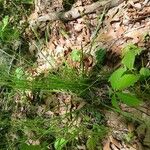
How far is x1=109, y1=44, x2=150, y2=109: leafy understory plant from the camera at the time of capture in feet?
5.62

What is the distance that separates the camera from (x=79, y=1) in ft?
8.14

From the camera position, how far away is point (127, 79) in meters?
1.73

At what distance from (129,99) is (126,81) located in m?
0.10

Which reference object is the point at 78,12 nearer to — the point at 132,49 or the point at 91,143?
the point at 132,49

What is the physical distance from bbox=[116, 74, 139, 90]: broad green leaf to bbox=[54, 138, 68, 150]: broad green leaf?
552 millimetres

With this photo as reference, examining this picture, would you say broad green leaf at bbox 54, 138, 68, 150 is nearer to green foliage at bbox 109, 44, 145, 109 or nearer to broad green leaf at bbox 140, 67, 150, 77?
green foliage at bbox 109, 44, 145, 109

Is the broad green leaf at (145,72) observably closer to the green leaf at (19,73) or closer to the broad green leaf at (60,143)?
the broad green leaf at (60,143)

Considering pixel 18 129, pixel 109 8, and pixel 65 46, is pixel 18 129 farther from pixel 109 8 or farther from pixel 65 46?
pixel 109 8

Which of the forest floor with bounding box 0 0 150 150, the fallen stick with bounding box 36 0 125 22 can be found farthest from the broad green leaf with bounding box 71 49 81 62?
the fallen stick with bounding box 36 0 125 22

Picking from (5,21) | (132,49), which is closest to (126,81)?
(132,49)

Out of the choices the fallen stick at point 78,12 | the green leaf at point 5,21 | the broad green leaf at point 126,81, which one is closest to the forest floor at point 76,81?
the fallen stick at point 78,12

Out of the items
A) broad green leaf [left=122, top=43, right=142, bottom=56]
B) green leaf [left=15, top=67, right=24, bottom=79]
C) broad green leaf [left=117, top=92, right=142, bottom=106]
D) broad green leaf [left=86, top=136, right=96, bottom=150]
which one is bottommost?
broad green leaf [left=86, top=136, right=96, bottom=150]

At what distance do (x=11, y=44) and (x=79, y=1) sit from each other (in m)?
0.74

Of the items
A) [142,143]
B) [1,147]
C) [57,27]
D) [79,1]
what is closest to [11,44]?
[57,27]
